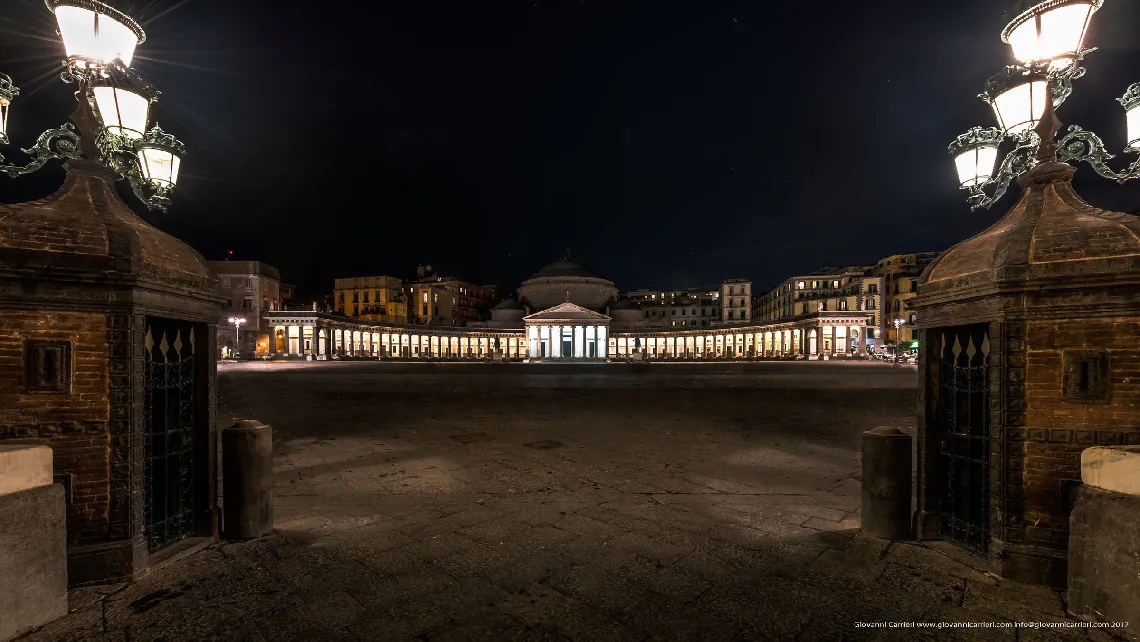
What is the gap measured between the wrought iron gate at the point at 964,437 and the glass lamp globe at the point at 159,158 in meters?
11.3

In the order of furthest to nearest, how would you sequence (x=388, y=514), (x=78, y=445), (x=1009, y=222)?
(x=388, y=514), (x=1009, y=222), (x=78, y=445)

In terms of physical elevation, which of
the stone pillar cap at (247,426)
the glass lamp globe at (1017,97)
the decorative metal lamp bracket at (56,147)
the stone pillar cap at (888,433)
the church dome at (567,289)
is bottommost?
the stone pillar cap at (888,433)

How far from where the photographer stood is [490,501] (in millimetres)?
5844

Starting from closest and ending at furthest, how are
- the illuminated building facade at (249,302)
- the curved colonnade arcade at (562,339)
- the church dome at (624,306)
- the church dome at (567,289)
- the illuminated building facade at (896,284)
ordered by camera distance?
the curved colonnade arcade at (562,339) < the illuminated building facade at (249,302) < the illuminated building facade at (896,284) < the church dome at (624,306) < the church dome at (567,289)

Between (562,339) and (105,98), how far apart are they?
2925 inches

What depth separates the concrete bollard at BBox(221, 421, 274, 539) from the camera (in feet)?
15.7

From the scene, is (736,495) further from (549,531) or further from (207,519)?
(207,519)

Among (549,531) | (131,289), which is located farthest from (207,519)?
(549,531)

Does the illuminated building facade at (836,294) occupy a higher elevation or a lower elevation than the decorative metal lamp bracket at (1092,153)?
higher

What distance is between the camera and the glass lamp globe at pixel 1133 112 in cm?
577

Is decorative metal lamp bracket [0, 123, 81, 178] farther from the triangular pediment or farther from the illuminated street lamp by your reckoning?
the triangular pediment

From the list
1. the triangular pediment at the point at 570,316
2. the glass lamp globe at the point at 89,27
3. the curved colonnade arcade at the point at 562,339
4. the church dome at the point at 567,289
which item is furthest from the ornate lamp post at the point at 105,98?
the church dome at the point at 567,289

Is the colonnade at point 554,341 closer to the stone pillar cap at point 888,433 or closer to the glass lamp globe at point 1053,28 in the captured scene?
the stone pillar cap at point 888,433

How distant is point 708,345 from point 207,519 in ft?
259
